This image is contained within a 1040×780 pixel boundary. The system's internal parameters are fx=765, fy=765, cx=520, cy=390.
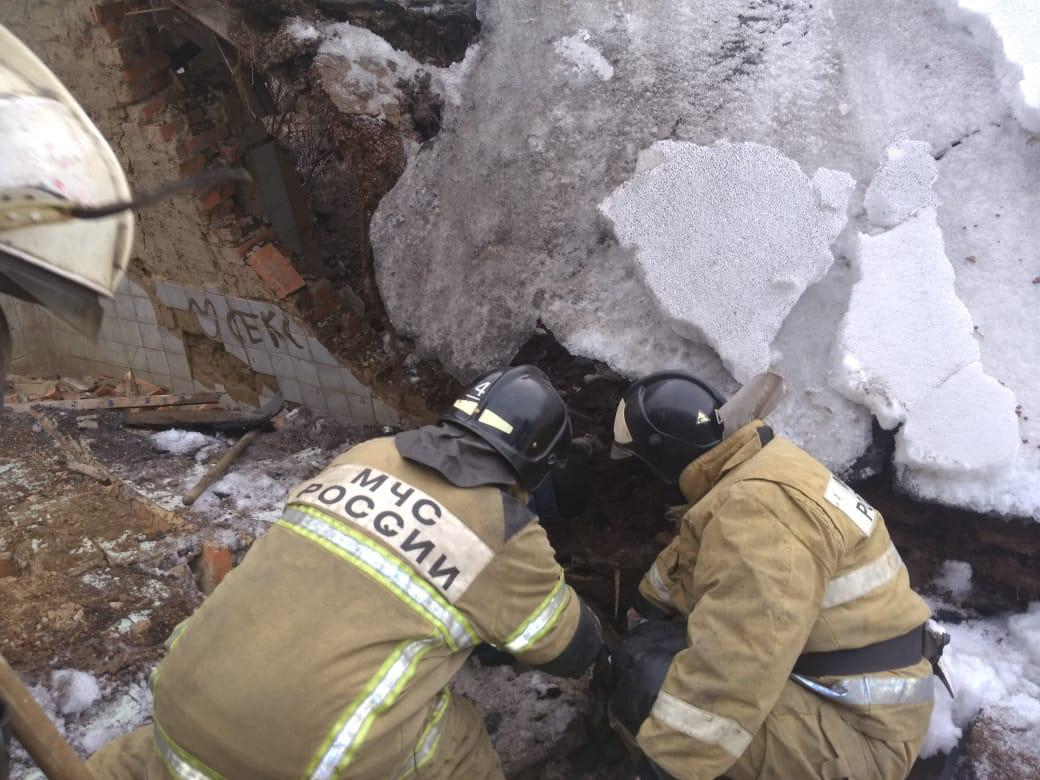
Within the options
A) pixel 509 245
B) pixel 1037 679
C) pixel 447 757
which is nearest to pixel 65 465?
pixel 509 245

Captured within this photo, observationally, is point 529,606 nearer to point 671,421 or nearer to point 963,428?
point 671,421

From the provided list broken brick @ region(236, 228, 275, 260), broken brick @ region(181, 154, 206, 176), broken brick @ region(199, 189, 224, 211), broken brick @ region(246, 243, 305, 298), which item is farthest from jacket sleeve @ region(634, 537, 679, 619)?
broken brick @ region(181, 154, 206, 176)

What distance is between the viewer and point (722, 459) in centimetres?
240

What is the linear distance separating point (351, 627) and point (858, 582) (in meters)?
1.41

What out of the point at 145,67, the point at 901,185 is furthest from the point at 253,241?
the point at 901,185

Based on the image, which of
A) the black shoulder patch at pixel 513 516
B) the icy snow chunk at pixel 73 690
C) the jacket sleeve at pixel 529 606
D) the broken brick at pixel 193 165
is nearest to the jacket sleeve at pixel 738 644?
the jacket sleeve at pixel 529 606

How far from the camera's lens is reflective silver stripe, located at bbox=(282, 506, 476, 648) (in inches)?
76.3

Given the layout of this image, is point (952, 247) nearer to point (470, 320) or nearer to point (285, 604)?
point (470, 320)

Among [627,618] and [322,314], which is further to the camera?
[322,314]

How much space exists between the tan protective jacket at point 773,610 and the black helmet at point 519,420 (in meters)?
0.49

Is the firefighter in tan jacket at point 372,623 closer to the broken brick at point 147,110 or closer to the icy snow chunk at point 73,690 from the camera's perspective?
the icy snow chunk at point 73,690

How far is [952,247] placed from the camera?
301 cm

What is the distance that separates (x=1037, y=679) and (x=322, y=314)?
3.59 metres

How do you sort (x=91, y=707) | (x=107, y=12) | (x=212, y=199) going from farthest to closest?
(x=212, y=199) → (x=107, y=12) → (x=91, y=707)
